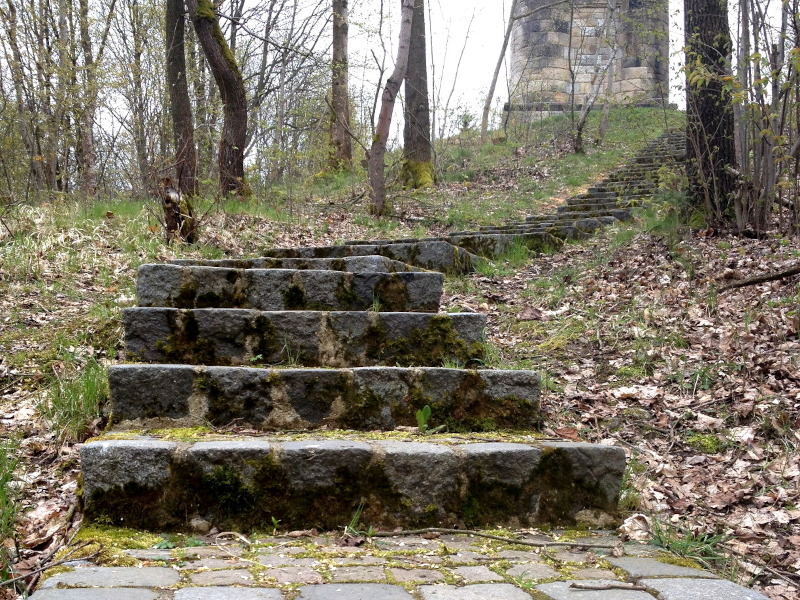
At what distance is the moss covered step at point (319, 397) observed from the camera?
281cm

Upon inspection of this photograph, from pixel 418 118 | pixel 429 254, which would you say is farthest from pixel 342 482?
pixel 418 118

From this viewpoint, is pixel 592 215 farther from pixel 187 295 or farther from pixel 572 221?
pixel 187 295

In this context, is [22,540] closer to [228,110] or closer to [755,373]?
[755,373]

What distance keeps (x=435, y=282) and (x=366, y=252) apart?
1612 millimetres

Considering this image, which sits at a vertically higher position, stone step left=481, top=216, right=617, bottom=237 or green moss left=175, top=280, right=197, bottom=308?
stone step left=481, top=216, right=617, bottom=237

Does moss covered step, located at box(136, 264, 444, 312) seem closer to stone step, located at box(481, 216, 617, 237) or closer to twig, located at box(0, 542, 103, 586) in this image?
twig, located at box(0, 542, 103, 586)

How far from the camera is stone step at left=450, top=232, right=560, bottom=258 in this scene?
7328mm

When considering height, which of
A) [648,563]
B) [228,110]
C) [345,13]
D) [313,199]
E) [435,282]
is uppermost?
[345,13]

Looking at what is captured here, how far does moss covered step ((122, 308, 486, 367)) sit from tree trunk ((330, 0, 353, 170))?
10.2 m

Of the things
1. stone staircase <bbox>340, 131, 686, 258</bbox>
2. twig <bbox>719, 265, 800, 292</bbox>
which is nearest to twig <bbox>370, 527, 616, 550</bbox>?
twig <bbox>719, 265, 800, 292</bbox>

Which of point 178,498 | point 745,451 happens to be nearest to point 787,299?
point 745,451

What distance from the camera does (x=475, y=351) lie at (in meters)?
3.65

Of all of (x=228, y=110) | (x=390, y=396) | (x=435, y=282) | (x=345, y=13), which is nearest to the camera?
(x=390, y=396)

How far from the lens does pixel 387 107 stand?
8.98m
